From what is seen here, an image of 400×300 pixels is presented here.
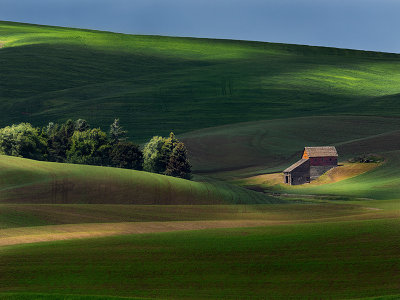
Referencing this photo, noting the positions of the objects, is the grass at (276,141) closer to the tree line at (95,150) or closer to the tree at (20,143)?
the tree line at (95,150)

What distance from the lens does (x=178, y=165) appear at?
76.4 m

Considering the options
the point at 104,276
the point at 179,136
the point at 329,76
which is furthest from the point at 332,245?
the point at 329,76

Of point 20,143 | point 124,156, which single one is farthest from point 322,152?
point 20,143

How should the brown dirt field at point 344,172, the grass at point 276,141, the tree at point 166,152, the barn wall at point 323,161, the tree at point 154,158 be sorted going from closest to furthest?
the tree at point 154,158
the tree at point 166,152
the brown dirt field at point 344,172
the barn wall at point 323,161
the grass at point 276,141

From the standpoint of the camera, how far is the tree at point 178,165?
75894mm

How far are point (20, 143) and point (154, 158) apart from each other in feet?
44.4

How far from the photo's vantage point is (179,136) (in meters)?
136

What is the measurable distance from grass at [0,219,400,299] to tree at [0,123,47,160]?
153ft

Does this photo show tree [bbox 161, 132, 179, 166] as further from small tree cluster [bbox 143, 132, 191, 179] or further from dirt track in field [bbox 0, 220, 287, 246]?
dirt track in field [bbox 0, 220, 287, 246]

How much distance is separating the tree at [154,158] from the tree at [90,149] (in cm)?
413

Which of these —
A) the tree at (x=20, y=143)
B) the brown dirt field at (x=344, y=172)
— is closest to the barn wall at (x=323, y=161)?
the brown dirt field at (x=344, y=172)

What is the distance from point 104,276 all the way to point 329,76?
168328mm

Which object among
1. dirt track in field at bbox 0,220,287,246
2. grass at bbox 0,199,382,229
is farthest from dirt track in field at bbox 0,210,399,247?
grass at bbox 0,199,382,229

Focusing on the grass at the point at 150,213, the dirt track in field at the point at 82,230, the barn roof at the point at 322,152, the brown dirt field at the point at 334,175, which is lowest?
the dirt track in field at the point at 82,230
